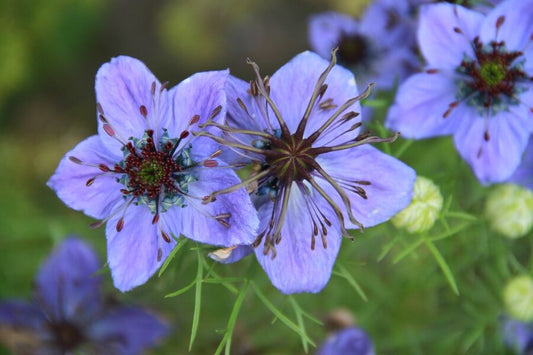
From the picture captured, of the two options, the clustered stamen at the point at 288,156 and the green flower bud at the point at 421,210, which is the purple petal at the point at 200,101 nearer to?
the clustered stamen at the point at 288,156

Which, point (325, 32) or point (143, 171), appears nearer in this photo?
point (143, 171)

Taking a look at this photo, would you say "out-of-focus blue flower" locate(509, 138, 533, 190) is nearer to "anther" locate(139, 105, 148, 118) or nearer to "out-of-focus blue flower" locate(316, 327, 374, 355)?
"out-of-focus blue flower" locate(316, 327, 374, 355)

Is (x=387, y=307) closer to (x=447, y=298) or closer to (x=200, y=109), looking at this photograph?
(x=447, y=298)

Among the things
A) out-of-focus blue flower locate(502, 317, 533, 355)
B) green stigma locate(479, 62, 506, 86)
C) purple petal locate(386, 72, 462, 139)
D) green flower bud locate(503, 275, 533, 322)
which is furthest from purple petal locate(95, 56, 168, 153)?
out-of-focus blue flower locate(502, 317, 533, 355)

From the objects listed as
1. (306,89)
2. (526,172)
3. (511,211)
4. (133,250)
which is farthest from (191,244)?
(526,172)

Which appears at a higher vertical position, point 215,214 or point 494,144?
point 215,214

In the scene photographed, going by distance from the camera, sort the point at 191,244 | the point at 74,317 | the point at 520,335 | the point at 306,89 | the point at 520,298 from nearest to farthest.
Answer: the point at 306,89 → the point at 191,244 → the point at 520,298 → the point at 520,335 → the point at 74,317

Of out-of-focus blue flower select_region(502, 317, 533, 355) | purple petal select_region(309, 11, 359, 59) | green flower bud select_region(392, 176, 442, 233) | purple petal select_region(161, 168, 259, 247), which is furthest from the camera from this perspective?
purple petal select_region(309, 11, 359, 59)

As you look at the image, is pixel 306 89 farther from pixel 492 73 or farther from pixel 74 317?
pixel 74 317
